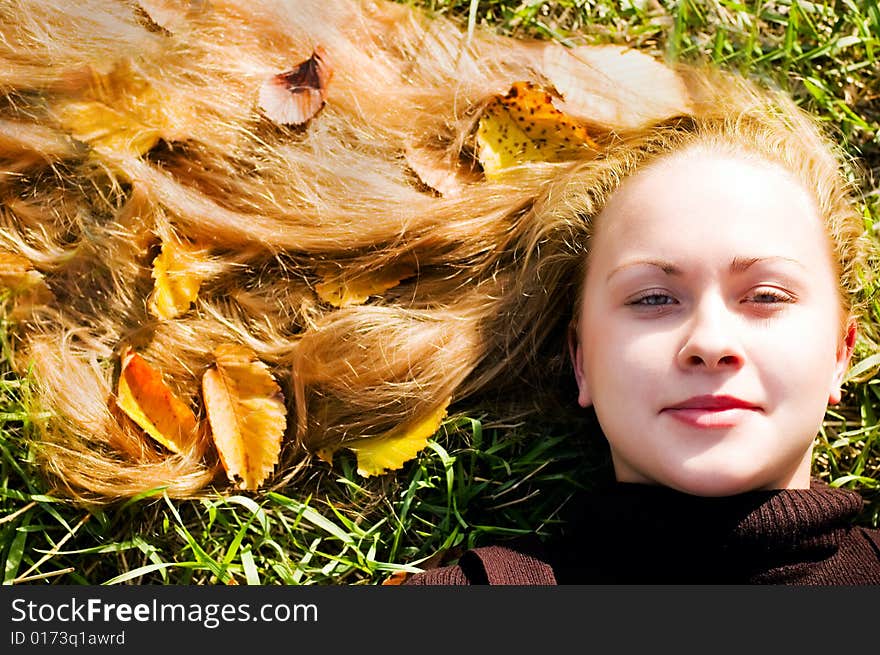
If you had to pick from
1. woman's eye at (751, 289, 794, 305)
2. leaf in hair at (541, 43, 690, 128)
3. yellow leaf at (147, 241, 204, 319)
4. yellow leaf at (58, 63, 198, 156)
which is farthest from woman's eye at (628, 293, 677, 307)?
yellow leaf at (58, 63, 198, 156)

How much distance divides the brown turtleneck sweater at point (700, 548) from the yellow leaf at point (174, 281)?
33.3 inches

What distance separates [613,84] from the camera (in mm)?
2328

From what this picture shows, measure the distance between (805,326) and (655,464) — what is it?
401 mm

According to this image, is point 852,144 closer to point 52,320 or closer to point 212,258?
point 212,258

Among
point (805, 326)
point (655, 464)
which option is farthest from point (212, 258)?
point (805, 326)

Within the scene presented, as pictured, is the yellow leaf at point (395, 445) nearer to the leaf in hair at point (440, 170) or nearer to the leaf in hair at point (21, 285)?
the leaf in hair at point (440, 170)

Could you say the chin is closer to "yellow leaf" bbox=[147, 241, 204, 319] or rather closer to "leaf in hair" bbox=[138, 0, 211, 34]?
"yellow leaf" bbox=[147, 241, 204, 319]

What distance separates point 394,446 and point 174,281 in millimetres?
648

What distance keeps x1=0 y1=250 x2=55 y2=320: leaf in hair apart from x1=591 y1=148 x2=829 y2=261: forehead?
131cm

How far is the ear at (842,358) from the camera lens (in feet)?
6.78

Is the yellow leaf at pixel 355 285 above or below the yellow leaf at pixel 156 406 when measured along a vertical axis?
above

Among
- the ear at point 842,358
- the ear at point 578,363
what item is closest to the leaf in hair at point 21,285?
the ear at point 578,363

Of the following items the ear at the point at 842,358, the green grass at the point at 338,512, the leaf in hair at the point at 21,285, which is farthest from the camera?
the leaf in hair at the point at 21,285

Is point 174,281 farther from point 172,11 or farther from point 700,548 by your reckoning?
point 700,548
